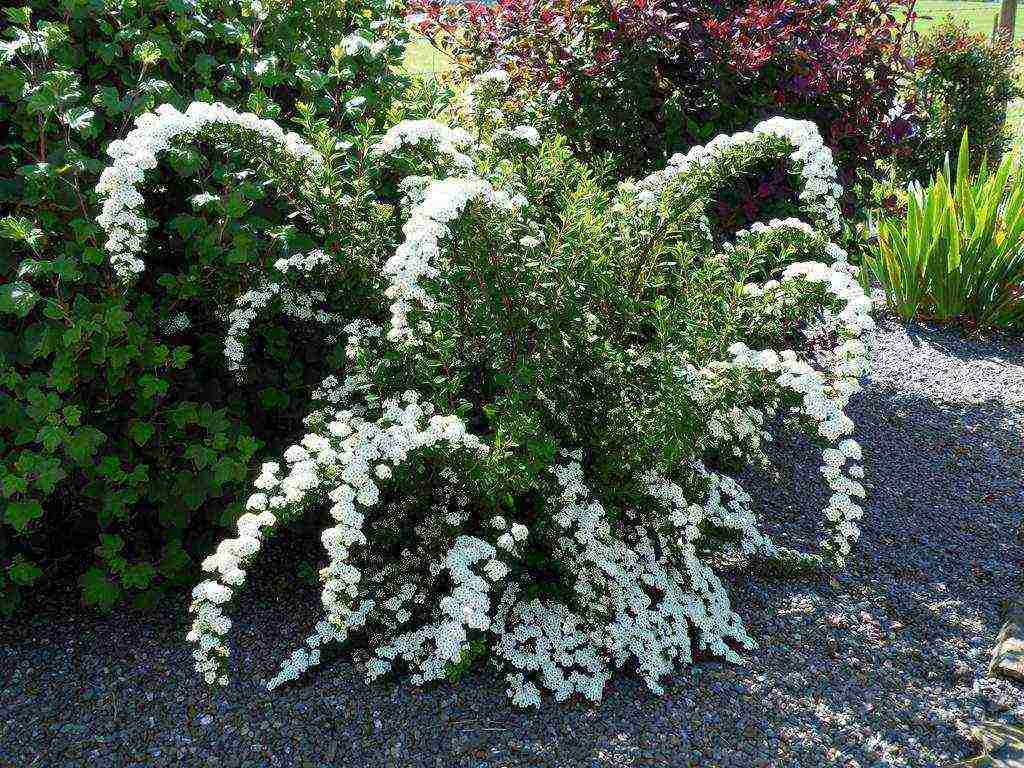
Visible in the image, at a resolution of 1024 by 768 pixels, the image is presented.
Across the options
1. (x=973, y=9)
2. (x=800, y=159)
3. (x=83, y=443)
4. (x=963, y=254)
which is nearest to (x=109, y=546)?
(x=83, y=443)

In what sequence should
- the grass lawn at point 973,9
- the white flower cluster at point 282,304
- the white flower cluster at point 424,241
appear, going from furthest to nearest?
the grass lawn at point 973,9 → the white flower cluster at point 282,304 → the white flower cluster at point 424,241

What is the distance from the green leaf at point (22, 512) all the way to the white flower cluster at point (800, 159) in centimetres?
187

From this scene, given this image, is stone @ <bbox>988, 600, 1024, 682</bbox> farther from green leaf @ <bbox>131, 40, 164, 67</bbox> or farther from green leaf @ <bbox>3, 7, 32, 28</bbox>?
green leaf @ <bbox>3, 7, 32, 28</bbox>

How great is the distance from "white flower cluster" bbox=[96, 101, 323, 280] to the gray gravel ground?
1058mm

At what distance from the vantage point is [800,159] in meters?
2.72

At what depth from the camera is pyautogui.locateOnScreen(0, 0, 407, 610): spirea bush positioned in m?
2.57

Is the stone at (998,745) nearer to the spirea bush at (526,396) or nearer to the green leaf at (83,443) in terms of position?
the spirea bush at (526,396)

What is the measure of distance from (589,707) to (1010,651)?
124 centimetres

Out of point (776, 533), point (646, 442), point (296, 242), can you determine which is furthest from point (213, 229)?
point (776, 533)

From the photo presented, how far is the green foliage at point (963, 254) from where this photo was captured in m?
4.87

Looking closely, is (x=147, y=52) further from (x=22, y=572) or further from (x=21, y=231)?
(x=22, y=572)

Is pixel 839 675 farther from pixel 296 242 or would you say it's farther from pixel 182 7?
pixel 182 7

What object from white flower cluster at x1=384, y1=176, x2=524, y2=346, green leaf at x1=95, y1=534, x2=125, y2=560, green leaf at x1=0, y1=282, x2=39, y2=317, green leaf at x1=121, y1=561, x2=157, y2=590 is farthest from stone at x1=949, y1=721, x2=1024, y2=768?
green leaf at x1=0, y1=282, x2=39, y2=317

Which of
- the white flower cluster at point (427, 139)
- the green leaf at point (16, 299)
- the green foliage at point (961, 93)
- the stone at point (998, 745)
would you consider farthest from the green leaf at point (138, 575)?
the green foliage at point (961, 93)
